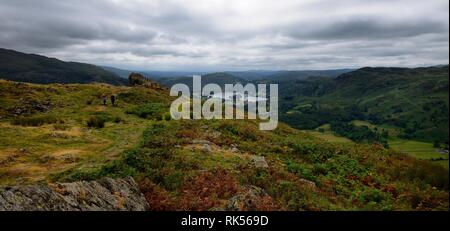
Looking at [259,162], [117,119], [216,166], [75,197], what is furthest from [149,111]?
[75,197]

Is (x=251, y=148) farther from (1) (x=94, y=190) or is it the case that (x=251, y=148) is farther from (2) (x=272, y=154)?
(1) (x=94, y=190)

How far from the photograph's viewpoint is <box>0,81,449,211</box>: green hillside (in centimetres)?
1591

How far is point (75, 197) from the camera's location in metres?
12.4

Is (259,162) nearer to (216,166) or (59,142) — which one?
(216,166)

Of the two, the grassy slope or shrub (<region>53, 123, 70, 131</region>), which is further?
shrub (<region>53, 123, 70, 131</region>)

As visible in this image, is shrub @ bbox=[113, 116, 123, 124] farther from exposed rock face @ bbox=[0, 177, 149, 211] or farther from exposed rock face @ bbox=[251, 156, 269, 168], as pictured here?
exposed rock face @ bbox=[0, 177, 149, 211]

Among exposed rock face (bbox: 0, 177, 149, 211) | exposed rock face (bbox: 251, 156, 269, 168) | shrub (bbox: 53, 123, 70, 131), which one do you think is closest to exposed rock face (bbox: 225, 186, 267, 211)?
exposed rock face (bbox: 0, 177, 149, 211)

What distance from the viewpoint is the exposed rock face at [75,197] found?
11.2 metres

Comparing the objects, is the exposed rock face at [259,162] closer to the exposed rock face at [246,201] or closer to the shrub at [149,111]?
the exposed rock face at [246,201]

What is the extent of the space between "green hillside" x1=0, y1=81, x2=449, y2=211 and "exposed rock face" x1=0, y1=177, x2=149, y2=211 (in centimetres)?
111

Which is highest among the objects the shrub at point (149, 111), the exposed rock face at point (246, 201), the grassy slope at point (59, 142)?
the shrub at point (149, 111)

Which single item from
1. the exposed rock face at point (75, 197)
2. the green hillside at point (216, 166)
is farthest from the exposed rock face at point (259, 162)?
the exposed rock face at point (75, 197)

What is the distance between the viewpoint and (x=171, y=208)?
14.0m

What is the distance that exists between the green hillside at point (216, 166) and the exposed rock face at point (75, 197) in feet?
3.66
